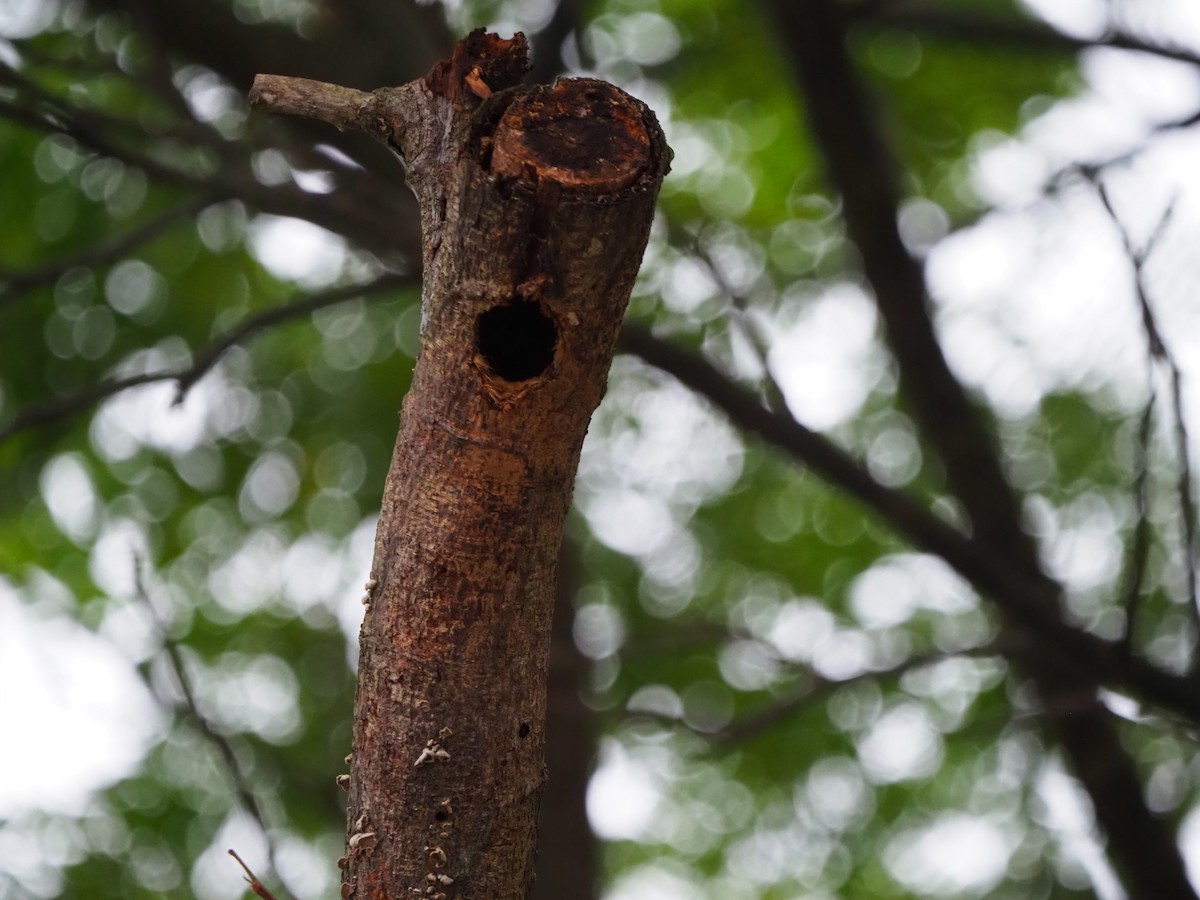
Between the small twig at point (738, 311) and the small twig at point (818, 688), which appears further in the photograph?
the small twig at point (818, 688)

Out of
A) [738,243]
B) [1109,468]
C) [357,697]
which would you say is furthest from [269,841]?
[1109,468]

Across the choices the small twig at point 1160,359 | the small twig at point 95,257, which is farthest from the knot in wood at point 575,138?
the small twig at point 95,257

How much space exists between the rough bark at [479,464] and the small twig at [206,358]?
4.61 ft

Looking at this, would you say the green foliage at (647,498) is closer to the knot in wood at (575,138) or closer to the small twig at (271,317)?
the small twig at (271,317)

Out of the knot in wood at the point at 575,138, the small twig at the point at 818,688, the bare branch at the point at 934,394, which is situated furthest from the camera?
the bare branch at the point at 934,394

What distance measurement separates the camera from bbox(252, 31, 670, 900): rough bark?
1.17 meters

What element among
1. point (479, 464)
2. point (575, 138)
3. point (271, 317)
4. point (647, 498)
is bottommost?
point (647, 498)

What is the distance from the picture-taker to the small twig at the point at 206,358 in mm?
2590

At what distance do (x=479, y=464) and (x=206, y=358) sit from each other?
156cm

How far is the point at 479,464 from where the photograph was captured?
49.2 inches

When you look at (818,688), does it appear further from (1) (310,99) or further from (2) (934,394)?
(1) (310,99)

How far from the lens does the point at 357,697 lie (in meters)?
1.35

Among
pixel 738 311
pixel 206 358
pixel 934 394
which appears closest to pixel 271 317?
pixel 206 358

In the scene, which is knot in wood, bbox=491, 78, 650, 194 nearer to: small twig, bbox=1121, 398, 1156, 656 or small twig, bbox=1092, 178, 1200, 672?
small twig, bbox=1092, 178, 1200, 672
